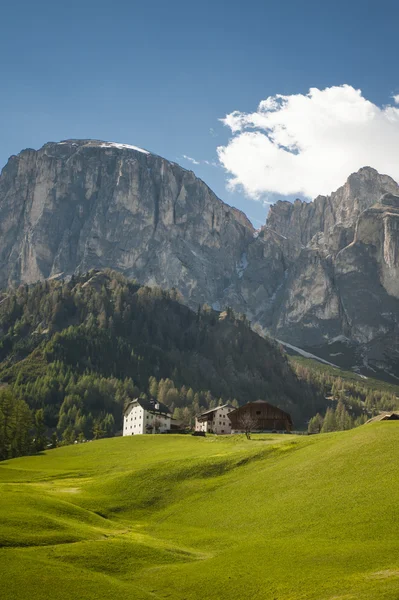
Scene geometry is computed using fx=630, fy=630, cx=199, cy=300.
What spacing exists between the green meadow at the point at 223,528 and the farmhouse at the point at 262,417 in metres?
76.5

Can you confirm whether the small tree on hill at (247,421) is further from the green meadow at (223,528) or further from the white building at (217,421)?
the green meadow at (223,528)

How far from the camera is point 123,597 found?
35.1m

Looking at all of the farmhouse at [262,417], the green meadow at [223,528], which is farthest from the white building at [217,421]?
the green meadow at [223,528]

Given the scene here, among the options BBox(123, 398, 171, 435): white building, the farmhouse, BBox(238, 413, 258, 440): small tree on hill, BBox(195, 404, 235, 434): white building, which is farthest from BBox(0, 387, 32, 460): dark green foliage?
the farmhouse

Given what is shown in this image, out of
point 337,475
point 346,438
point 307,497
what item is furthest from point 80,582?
point 346,438

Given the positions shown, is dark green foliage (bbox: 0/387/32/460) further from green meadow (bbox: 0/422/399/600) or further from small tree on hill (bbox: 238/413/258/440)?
small tree on hill (bbox: 238/413/258/440)

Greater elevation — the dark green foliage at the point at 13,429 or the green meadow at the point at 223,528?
the dark green foliage at the point at 13,429

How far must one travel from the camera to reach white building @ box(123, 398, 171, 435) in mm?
168125

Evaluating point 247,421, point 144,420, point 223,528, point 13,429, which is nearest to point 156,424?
point 144,420

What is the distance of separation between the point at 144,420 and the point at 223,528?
11520 centimetres

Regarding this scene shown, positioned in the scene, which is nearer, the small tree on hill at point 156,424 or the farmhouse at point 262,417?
the farmhouse at point 262,417

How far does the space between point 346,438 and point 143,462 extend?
34.0m

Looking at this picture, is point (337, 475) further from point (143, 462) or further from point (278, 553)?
point (143, 462)

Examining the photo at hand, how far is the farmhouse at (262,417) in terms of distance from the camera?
531 feet
